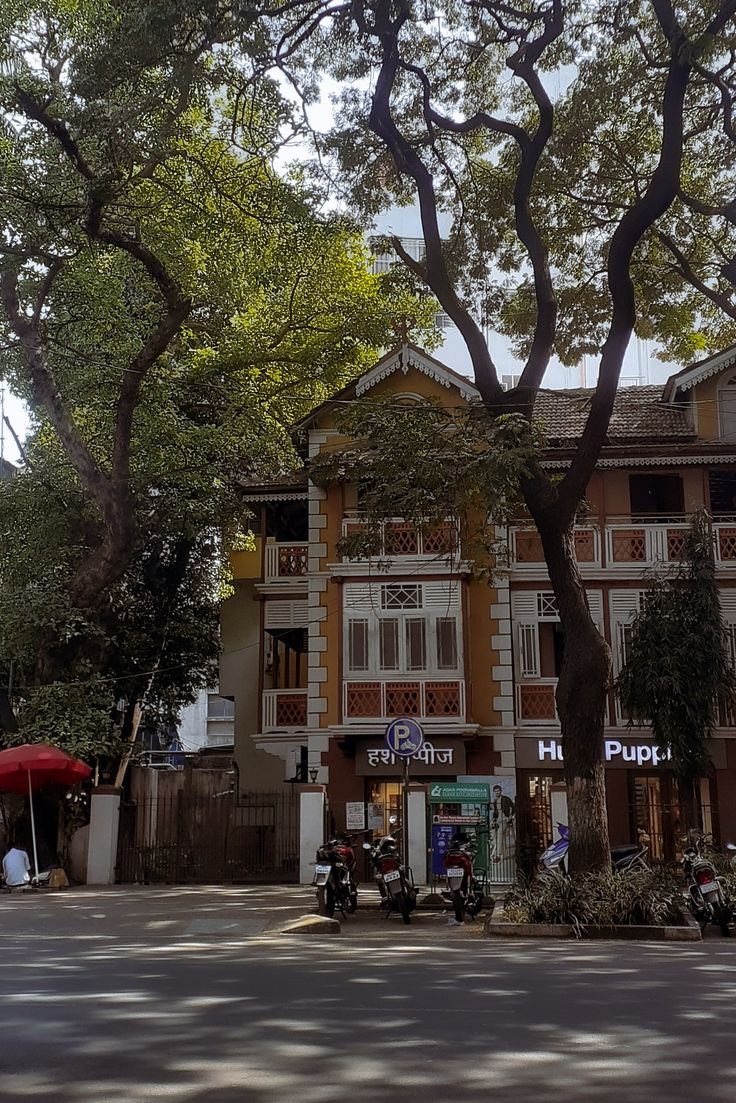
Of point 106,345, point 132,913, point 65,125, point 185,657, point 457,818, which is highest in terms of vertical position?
point 65,125

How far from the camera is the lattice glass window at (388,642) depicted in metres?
22.0

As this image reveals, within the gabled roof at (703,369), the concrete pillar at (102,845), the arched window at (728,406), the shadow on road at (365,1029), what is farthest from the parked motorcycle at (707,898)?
the gabled roof at (703,369)

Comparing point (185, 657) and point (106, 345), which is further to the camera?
point (185, 657)

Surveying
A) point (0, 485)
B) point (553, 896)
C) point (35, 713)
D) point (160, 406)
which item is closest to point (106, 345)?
point (160, 406)

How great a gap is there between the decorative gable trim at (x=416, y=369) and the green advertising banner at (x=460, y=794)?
360 inches

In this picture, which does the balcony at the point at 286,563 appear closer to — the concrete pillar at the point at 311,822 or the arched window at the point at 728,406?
the concrete pillar at the point at 311,822

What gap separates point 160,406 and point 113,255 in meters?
2.91

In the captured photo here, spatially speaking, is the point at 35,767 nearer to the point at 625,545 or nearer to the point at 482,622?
the point at 482,622

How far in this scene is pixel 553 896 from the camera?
39.6 ft

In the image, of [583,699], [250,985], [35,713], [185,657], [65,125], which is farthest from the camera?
[185,657]

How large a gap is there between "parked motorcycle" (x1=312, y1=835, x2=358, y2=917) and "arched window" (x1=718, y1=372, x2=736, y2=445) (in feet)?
44.9

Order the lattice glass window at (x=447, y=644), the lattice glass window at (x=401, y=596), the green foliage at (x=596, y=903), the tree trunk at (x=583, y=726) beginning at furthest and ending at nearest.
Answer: the lattice glass window at (x=401, y=596), the lattice glass window at (x=447, y=644), the tree trunk at (x=583, y=726), the green foliage at (x=596, y=903)

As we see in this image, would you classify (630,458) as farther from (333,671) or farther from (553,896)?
(553,896)

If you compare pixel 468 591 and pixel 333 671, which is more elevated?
pixel 468 591
